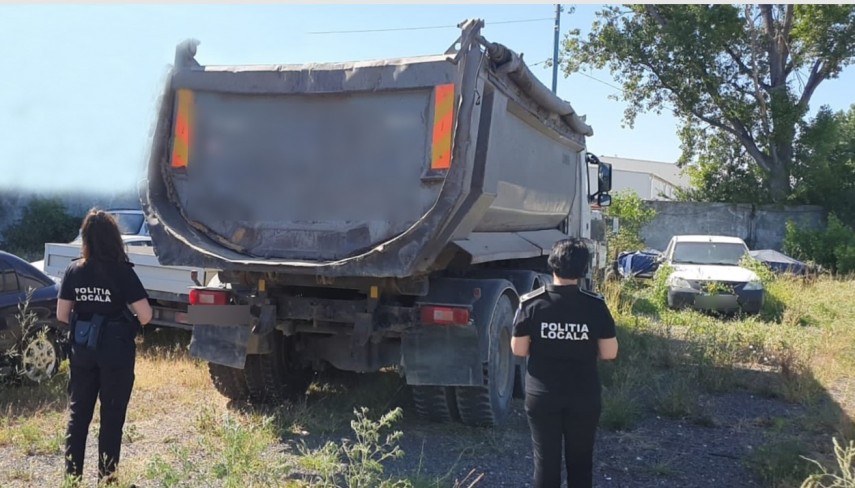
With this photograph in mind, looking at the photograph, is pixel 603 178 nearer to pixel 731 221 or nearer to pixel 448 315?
pixel 448 315

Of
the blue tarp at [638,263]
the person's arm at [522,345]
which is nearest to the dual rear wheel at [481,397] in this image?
the person's arm at [522,345]

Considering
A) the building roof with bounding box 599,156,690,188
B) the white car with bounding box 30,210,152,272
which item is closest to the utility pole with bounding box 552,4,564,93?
the white car with bounding box 30,210,152,272

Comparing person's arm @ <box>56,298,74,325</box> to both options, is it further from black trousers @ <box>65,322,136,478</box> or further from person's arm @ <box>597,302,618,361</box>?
person's arm @ <box>597,302,618,361</box>

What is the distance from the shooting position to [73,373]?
14.2 feet

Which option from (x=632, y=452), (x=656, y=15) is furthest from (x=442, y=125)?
(x=656, y=15)

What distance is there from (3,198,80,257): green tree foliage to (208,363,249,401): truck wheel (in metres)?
14.6

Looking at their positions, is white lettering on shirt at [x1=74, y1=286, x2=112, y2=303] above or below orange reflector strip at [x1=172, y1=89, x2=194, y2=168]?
below

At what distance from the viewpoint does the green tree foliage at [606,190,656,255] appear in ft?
63.7

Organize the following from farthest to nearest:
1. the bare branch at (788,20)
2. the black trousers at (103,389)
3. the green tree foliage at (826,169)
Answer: the green tree foliage at (826,169) < the bare branch at (788,20) < the black trousers at (103,389)

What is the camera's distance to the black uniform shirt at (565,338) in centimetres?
377

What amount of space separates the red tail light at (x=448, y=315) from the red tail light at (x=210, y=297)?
5.59 ft

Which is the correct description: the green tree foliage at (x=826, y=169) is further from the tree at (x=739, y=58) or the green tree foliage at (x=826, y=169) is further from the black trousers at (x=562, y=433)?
the black trousers at (x=562, y=433)

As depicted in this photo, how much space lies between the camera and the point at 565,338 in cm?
377

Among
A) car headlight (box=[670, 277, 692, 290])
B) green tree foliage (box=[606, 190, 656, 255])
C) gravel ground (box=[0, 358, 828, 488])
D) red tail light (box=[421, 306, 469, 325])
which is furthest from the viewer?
green tree foliage (box=[606, 190, 656, 255])
